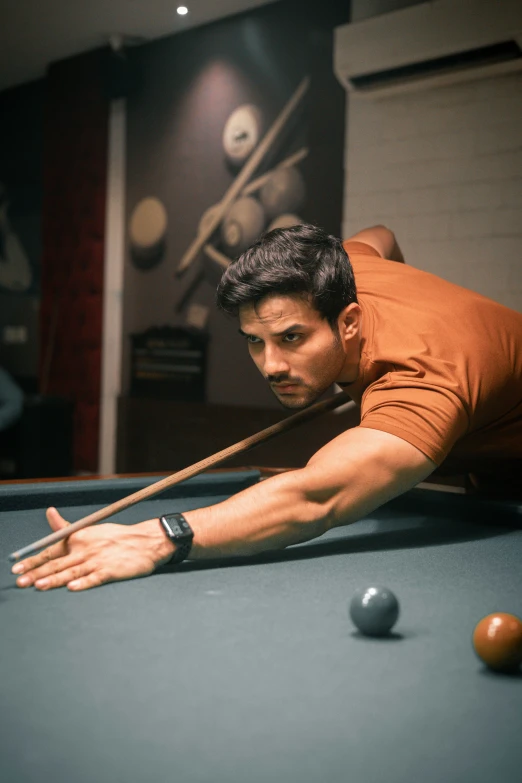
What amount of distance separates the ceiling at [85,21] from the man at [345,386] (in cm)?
329

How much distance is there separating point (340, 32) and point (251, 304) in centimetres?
266

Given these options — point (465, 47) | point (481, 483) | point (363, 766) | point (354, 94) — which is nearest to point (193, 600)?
point (363, 766)

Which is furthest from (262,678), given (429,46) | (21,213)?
(21,213)

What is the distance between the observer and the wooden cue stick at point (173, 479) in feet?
4.44

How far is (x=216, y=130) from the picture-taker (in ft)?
16.3

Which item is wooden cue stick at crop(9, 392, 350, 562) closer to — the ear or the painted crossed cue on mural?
the ear

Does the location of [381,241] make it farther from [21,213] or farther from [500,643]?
[21,213]

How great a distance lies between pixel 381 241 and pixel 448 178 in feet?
4.62

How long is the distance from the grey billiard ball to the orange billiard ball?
0.37ft

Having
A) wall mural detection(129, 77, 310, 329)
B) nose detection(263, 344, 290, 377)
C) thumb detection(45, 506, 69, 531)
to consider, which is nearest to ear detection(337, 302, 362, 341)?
nose detection(263, 344, 290, 377)

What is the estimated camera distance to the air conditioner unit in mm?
3418

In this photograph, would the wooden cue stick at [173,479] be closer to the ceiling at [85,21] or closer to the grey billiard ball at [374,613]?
the grey billiard ball at [374,613]

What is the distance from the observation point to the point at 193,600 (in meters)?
1.19

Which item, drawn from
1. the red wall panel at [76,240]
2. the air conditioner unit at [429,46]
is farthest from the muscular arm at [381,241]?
the red wall panel at [76,240]
